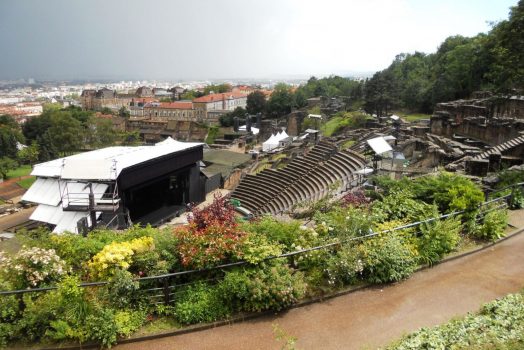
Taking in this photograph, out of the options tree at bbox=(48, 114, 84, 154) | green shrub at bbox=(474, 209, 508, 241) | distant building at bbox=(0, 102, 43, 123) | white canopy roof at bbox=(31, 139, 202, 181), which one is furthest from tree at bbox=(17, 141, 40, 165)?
green shrub at bbox=(474, 209, 508, 241)

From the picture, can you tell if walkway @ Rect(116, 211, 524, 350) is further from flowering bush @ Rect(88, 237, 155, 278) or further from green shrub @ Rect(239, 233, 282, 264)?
flowering bush @ Rect(88, 237, 155, 278)

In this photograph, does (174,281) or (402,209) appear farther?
(402,209)

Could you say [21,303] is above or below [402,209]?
below

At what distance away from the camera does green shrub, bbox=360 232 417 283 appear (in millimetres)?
6430

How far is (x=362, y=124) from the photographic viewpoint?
129 ft

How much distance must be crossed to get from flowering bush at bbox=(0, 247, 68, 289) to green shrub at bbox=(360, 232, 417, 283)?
500 cm

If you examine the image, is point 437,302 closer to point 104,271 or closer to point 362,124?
point 104,271

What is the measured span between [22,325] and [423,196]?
8.01m

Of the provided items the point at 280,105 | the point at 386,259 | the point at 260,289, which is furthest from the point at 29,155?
the point at 386,259

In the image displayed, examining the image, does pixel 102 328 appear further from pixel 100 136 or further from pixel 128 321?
pixel 100 136

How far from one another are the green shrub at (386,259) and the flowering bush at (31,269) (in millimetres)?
5003

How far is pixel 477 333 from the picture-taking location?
15.2 ft

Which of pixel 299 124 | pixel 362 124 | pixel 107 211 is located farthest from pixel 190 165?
pixel 299 124

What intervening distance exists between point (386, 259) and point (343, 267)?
911 mm
